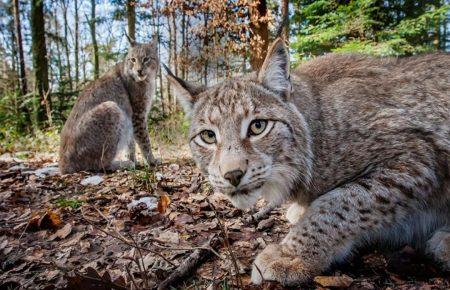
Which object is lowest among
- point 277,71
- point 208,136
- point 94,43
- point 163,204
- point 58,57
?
point 163,204

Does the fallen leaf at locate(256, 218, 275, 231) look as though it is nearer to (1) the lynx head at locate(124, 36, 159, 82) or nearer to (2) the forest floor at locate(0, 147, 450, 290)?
(2) the forest floor at locate(0, 147, 450, 290)

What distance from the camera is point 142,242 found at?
104 inches

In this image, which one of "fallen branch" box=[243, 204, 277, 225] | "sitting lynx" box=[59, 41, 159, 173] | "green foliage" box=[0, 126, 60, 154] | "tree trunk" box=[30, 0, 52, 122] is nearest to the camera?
"fallen branch" box=[243, 204, 277, 225]

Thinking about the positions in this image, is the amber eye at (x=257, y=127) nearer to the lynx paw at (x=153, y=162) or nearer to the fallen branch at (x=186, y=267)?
the fallen branch at (x=186, y=267)

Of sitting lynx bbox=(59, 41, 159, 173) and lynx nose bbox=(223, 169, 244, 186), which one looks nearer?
lynx nose bbox=(223, 169, 244, 186)

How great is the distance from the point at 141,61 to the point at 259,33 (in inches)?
143

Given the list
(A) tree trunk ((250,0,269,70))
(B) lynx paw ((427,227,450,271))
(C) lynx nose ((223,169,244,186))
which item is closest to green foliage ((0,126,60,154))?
(A) tree trunk ((250,0,269,70))

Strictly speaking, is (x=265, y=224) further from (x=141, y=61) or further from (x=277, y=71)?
(x=141, y=61)

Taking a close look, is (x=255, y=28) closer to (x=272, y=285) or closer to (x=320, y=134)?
(x=320, y=134)

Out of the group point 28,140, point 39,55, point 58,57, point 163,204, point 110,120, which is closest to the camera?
point 163,204

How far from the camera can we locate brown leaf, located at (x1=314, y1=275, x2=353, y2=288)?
6.32ft

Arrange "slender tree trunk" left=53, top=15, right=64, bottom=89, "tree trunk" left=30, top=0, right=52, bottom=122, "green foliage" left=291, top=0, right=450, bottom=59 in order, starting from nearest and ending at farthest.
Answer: "green foliage" left=291, top=0, right=450, bottom=59 → "tree trunk" left=30, top=0, right=52, bottom=122 → "slender tree trunk" left=53, top=15, right=64, bottom=89

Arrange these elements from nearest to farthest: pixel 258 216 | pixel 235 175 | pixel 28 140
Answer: pixel 235 175 < pixel 258 216 < pixel 28 140

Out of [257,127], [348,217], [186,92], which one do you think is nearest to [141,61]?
[186,92]
